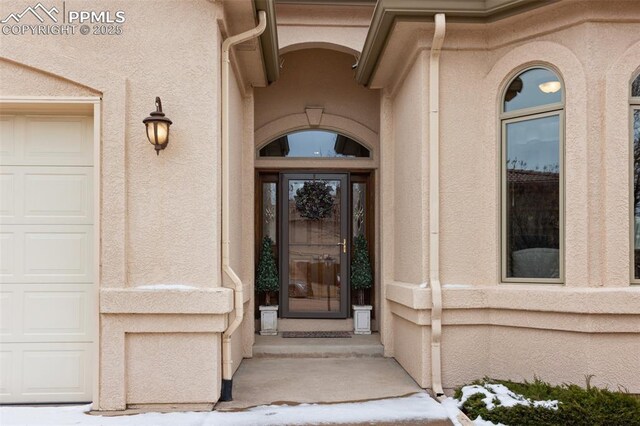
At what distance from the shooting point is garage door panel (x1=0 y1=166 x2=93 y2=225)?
4273mm

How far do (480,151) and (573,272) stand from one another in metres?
1.41

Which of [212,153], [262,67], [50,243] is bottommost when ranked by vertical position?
[50,243]

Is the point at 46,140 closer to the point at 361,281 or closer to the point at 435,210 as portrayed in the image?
the point at 435,210

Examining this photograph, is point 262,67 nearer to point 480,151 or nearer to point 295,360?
point 480,151

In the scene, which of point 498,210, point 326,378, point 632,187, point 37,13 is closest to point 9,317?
point 37,13

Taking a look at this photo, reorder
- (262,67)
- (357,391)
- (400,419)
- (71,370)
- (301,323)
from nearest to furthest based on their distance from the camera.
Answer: (400,419) → (71,370) → (357,391) → (262,67) → (301,323)

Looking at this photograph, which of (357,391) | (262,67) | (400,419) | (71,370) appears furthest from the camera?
(262,67)

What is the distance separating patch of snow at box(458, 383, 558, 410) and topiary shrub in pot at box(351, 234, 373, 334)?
8.51ft

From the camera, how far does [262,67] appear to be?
5535mm

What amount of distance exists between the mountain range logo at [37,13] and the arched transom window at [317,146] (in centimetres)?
340

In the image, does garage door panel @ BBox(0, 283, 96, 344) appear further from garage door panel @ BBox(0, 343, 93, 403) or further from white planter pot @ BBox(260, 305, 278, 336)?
white planter pot @ BBox(260, 305, 278, 336)

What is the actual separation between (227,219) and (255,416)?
69.1 inches

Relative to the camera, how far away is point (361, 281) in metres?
6.81

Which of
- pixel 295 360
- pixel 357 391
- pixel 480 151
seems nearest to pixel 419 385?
pixel 357 391
